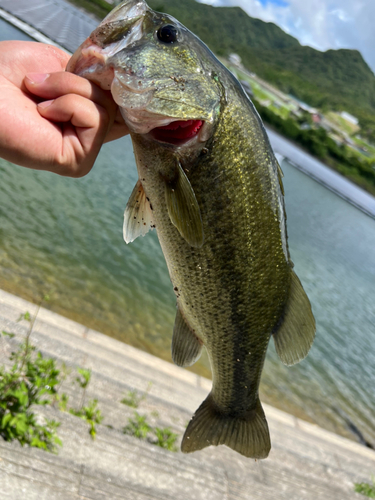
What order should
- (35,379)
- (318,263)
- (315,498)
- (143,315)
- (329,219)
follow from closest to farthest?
1. (35,379)
2. (315,498)
3. (143,315)
4. (318,263)
5. (329,219)

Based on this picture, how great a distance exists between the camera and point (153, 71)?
1.82 metres

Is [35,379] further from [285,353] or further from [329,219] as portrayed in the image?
[329,219]

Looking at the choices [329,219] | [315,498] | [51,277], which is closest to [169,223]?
[315,498]

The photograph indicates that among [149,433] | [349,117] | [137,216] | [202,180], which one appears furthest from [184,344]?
[349,117]

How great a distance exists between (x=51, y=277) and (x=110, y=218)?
4.29m

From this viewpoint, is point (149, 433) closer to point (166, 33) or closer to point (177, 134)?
point (177, 134)

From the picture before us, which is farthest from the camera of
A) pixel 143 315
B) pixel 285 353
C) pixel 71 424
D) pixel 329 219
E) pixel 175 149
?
pixel 329 219

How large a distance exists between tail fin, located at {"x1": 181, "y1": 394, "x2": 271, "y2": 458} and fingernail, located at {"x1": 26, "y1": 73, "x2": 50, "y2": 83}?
2181mm

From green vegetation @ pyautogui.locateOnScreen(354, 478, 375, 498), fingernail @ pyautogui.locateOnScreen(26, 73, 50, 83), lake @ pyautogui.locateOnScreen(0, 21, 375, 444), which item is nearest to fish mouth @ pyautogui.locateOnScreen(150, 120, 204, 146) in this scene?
fingernail @ pyautogui.locateOnScreen(26, 73, 50, 83)

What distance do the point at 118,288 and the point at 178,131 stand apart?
7471mm

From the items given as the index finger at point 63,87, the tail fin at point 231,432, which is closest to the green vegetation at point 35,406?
the tail fin at point 231,432

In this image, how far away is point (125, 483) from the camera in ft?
10.5

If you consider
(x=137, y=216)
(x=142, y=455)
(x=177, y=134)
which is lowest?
(x=142, y=455)

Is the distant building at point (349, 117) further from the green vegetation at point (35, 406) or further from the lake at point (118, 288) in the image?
the green vegetation at point (35, 406)
